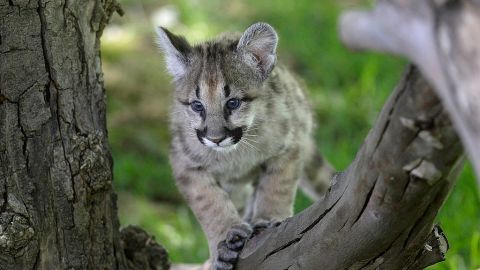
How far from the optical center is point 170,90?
550cm

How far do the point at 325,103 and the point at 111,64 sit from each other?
211cm

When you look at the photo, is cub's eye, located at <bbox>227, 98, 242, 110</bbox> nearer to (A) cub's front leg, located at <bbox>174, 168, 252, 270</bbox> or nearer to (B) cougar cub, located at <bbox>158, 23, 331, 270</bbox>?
(B) cougar cub, located at <bbox>158, 23, 331, 270</bbox>

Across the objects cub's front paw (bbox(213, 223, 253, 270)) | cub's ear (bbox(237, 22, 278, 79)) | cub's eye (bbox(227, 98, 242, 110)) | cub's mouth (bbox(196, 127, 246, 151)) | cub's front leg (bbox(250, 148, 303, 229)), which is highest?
cub's ear (bbox(237, 22, 278, 79))

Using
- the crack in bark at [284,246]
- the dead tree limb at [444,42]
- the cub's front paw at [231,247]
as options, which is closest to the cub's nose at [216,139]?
the cub's front paw at [231,247]

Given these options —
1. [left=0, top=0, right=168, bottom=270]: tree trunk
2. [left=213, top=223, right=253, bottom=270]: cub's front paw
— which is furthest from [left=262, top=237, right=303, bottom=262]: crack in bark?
[left=0, top=0, right=168, bottom=270]: tree trunk

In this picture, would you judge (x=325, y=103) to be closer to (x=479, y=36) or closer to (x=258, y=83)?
(x=258, y=83)

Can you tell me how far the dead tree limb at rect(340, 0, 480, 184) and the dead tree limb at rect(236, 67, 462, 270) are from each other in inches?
9.4

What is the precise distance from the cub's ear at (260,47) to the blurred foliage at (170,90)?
1502 millimetres

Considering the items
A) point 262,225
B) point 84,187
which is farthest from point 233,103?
point 84,187

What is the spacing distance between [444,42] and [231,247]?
189 cm

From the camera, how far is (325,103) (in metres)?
6.95

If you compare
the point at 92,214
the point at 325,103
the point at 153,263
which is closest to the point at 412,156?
the point at 92,214

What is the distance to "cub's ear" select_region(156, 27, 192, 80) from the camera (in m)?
3.85

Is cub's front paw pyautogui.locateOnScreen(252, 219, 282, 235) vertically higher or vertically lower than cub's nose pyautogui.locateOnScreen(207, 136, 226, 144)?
lower
